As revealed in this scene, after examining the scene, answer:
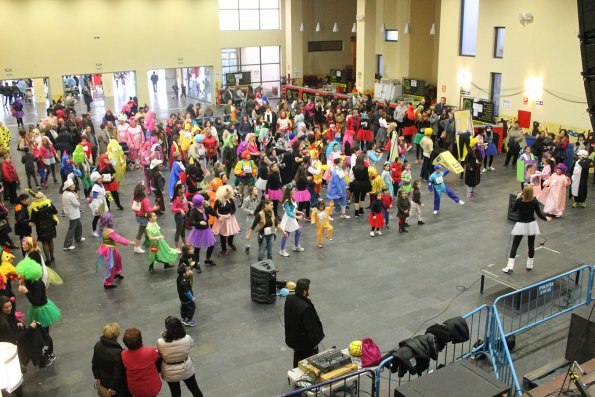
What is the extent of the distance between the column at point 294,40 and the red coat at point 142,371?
29.7 m

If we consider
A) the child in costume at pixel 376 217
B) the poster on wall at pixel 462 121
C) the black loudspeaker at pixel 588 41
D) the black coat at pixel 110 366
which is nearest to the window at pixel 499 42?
the poster on wall at pixel 462 121

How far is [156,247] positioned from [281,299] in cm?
267

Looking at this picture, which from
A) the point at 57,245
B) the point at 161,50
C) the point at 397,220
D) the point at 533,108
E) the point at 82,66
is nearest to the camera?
the point at 57,245

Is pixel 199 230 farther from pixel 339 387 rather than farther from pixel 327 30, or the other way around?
pixel 327 30

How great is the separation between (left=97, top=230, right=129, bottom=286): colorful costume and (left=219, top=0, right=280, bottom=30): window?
24.5m

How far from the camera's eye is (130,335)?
6586 mm

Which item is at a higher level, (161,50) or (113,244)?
(161,50)

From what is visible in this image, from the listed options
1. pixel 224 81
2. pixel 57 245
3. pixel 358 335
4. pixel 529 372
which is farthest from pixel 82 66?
pixel 529 372

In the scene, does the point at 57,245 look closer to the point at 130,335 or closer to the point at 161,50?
the point at 130,335

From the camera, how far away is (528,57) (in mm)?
21438

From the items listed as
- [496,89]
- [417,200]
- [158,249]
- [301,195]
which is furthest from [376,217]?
[496,89]

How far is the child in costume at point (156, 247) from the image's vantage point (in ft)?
36.6

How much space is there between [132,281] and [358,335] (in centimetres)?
455

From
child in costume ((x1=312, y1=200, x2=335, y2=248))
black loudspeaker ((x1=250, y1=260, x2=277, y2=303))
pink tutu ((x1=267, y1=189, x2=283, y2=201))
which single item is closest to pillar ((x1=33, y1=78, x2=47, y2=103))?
pink tutu ((x1=267, y1=189, x2=283, y2=201))
